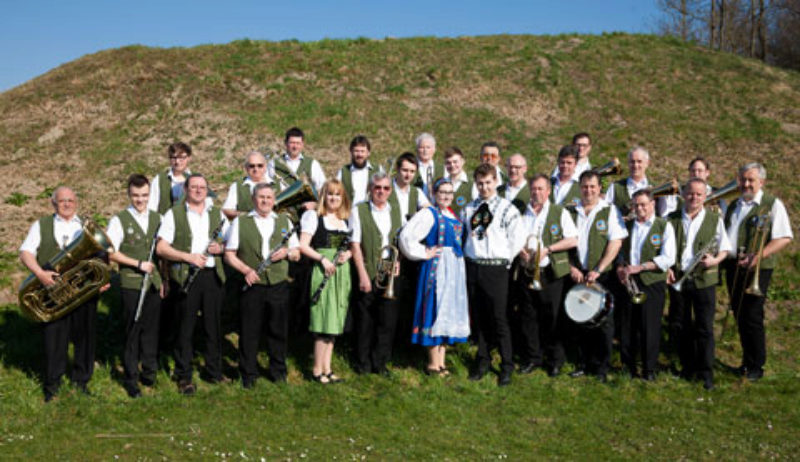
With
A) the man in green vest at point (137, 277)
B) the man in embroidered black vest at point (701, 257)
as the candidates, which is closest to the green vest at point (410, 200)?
the man in green vest at point (137, 277)

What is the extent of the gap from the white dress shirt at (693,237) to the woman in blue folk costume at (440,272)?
2.16 meters

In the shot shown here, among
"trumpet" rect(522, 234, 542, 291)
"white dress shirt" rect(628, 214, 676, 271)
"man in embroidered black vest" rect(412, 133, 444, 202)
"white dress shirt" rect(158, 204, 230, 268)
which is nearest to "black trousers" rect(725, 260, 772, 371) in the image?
"white dress shirt" rect(628, 214, 676, 271)

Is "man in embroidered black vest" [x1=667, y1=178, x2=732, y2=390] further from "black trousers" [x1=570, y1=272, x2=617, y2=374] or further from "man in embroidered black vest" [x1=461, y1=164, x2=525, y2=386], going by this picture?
"man in embroidered black vest" [x1=461, y1=164, x2=525, y2=386]

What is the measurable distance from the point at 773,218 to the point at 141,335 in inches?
247

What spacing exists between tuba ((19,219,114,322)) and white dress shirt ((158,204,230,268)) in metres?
0.48

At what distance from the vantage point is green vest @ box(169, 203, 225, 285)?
5.65 m

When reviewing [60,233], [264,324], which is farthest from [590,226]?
[60,233]

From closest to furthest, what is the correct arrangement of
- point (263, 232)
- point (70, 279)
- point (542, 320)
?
1. point (70, 279)
2. point (263, 232)
3. point (542, 320)

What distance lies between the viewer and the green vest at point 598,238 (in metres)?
6.16

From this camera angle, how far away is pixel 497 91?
17.4 metres

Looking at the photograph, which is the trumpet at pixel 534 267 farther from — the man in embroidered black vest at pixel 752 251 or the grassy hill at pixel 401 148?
the man in embroidered black vest at pixel 752 251

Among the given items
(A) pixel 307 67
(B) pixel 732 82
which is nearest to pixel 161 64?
(A) pixel 307 67

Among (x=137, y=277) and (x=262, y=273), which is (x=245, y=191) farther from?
(x=137, y=277)

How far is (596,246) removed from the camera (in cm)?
618
